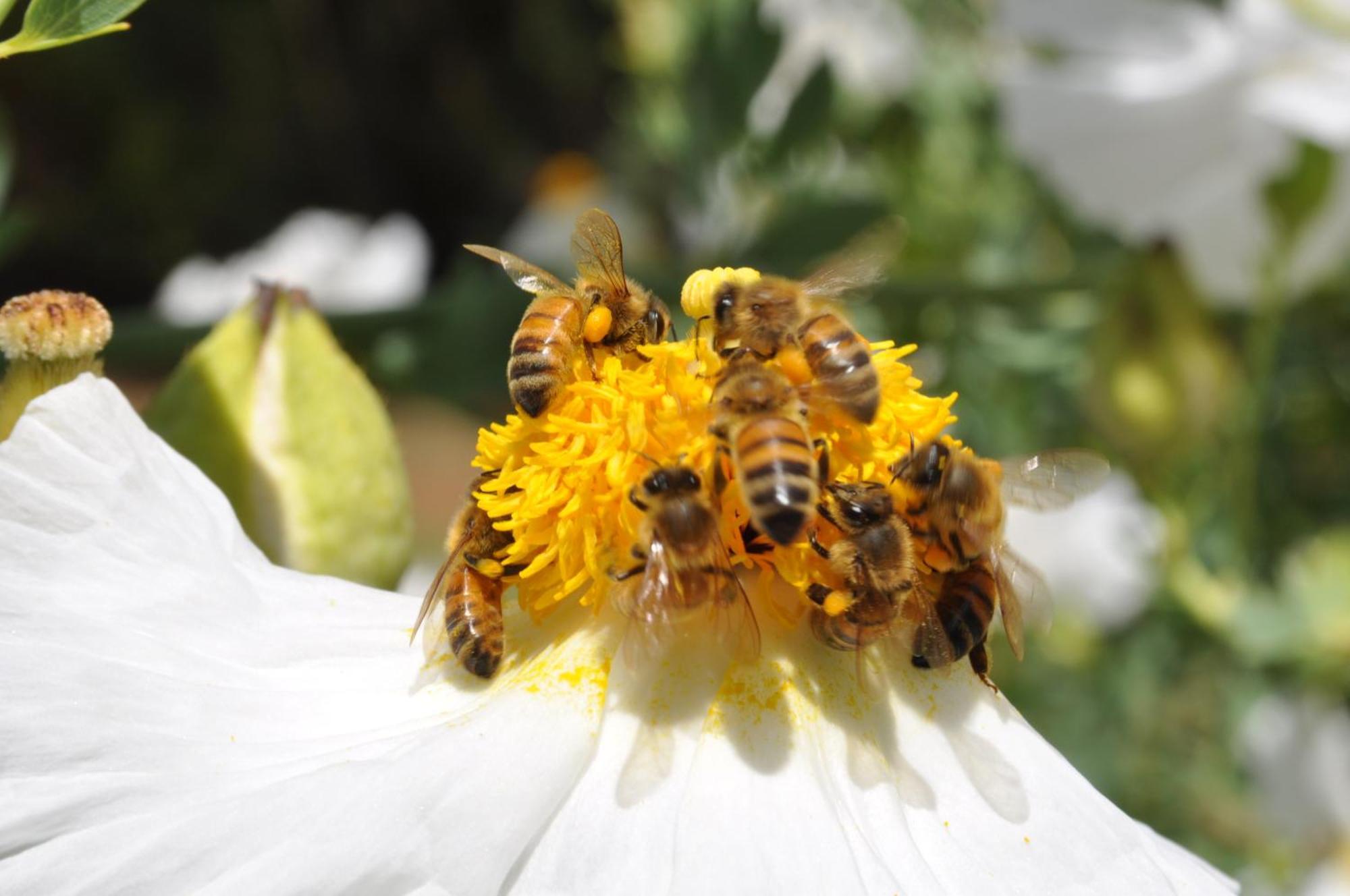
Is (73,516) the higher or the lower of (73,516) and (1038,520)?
the higher

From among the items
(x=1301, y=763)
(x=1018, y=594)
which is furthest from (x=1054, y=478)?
(x=1301, y=763)

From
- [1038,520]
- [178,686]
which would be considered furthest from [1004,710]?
[1038,520]

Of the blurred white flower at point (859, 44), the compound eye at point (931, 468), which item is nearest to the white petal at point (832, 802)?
the compound eye at point (931, 468)

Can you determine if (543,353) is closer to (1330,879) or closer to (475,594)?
(475,594)

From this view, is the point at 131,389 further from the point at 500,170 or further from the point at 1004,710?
the point at 1004,710

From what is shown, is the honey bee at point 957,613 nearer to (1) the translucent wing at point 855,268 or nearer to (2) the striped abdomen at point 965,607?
(2) the striped abdomen at point 965,607

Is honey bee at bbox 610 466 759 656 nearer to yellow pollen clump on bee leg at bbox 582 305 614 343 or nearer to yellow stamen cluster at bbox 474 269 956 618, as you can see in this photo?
yellow stamen cluster at bbox 474 269 956 618
